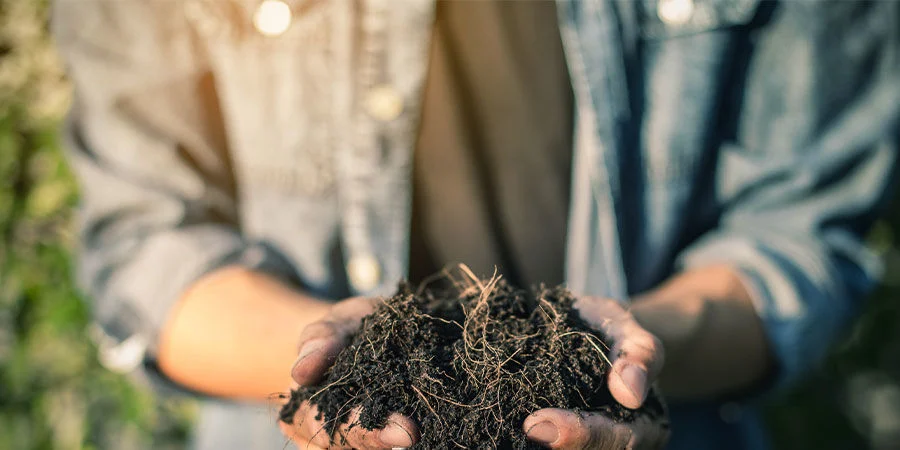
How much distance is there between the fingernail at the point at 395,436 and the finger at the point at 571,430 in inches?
5.5

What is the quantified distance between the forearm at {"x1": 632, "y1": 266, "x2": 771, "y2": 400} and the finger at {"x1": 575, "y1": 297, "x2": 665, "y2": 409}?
0.27 m

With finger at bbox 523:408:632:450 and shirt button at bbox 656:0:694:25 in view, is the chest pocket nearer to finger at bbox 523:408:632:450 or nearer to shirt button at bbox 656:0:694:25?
shirt button at bbox 656:0:694:25

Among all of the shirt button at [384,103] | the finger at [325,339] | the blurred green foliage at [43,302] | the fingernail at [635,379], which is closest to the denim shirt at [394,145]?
the shirt button at [384,103]

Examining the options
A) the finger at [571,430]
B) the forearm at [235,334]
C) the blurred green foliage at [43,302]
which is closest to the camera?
the finger at [571,430]

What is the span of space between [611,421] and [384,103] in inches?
29.4

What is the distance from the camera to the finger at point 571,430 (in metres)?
0.75

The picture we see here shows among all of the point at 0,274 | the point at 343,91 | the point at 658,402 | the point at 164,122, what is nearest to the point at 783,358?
the point at 658,402

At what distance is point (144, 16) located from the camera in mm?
1303

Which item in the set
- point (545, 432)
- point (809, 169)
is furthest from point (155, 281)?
point (809, 169)

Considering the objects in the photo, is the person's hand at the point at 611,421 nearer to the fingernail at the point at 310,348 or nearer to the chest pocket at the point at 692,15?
the fingernail at the point at 310,348

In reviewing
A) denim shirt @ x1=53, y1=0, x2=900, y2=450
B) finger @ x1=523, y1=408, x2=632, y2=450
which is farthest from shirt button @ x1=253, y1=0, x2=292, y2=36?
finger @ x1=523, y1=408, x2=632, y2=450

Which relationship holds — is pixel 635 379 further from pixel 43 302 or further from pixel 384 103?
pixel 43 302

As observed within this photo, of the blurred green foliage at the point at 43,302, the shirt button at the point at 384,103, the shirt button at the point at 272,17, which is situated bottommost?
the blurred green foliage at the point at 43,302

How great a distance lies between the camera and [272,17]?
4.18 feet
